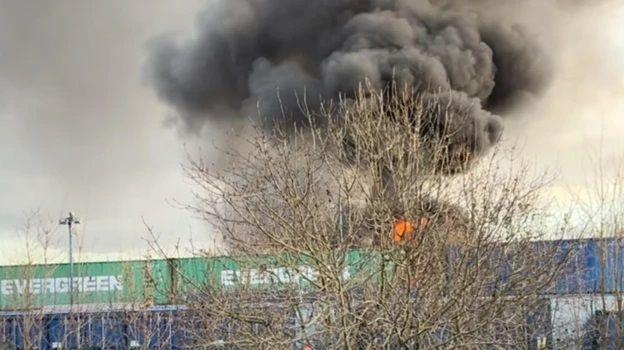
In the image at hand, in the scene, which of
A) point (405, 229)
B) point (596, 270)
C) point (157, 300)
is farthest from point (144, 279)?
Result: point (596, 270)

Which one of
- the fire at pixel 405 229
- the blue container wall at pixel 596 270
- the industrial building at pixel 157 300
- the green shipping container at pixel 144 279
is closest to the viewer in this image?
the fire at pixel 405 229

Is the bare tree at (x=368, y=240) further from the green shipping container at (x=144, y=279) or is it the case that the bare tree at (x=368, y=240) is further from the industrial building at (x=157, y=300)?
the industrial building at (x=157, y=300)

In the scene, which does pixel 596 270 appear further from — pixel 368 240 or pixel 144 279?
pixel 144 279

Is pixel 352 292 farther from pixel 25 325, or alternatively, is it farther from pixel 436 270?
pixel 25 325

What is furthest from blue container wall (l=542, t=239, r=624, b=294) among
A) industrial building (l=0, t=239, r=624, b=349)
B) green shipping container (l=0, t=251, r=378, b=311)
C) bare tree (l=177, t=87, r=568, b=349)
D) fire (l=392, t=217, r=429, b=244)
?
fire (l=392, t=217, r=429, b=244)

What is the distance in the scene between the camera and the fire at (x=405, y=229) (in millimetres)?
7734

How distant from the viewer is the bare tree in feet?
25.4

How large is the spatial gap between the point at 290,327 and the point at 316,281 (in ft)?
1.78

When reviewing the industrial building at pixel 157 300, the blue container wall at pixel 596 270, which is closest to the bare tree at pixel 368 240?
the industrial building at pixel 157 300

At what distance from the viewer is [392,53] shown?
18.5 metres

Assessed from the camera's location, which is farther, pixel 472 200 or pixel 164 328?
pixel 164 328

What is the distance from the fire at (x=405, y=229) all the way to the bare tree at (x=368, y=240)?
0.01 meters

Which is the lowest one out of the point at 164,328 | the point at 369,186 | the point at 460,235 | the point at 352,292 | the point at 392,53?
the point at 164,328

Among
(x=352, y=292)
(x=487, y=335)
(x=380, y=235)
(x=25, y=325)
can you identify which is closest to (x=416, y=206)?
(x=380, y=235)
